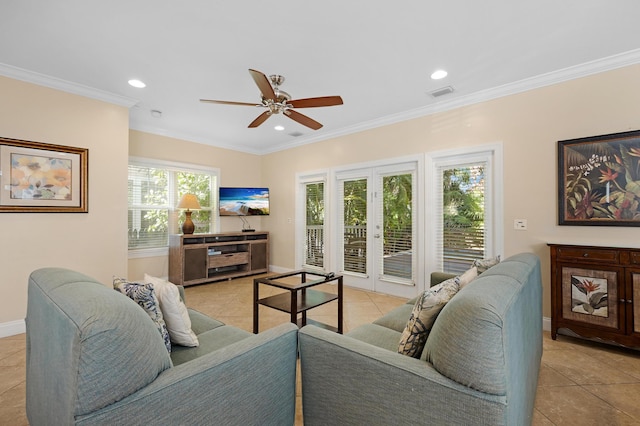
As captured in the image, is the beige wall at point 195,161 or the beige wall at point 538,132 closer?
the beige wall at point 538,132

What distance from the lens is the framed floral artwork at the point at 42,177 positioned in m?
2.89

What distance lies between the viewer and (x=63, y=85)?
316cm

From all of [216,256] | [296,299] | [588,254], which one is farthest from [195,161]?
[588,254]

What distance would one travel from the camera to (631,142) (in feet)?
8.59

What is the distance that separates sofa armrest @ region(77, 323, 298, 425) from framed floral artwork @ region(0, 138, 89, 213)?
3.23 m

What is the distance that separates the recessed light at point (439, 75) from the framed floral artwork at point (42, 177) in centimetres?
394

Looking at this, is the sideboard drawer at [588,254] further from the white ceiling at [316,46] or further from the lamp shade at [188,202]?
the lamp shade at [188,202]

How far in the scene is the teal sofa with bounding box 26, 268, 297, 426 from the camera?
814 mm

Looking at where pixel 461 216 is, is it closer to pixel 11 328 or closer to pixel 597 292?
pixel 597 292

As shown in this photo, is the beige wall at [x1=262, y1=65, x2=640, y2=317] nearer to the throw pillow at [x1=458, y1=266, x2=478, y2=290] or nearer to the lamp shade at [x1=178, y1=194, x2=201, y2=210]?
the throw pillow at [x1=458, y1=266, x2=478, y2=290]

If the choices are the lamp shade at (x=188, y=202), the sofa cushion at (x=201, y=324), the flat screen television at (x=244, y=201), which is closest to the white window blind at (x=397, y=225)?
the flat screen television at (x=244, y=201)

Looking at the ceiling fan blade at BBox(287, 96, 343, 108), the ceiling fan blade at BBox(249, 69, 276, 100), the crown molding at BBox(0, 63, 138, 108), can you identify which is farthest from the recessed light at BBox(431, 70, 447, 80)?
the crown molding at BBox(0, 63, 138, 108)

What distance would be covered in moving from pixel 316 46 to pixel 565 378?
10.6ft

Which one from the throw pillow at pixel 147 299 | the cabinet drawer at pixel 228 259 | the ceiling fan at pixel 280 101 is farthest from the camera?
the cabinet drawer at pixel 228 259
